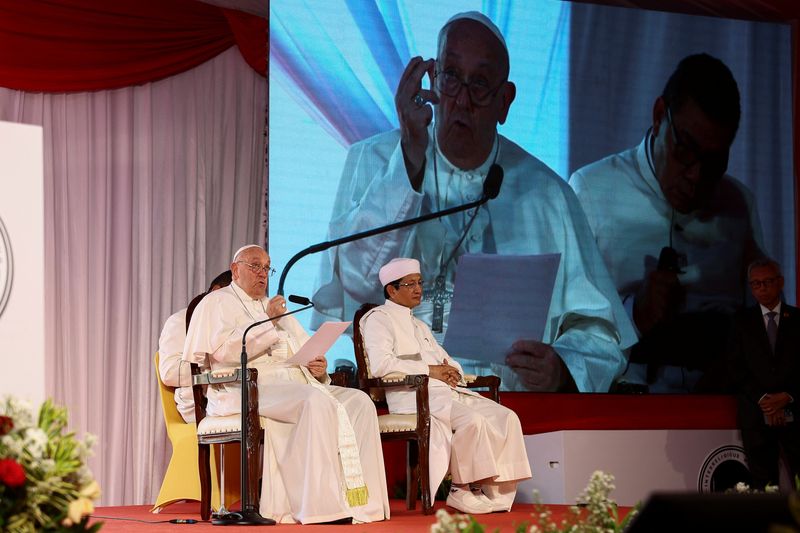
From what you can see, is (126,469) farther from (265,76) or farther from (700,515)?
(700,515)

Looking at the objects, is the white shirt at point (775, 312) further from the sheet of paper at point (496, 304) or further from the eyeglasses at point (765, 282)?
the sheet of paper at point (496, 304)

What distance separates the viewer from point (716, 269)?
24.0 ft

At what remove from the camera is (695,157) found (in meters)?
7.42

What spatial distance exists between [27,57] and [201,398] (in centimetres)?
229

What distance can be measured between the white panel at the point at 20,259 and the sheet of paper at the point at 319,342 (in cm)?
235

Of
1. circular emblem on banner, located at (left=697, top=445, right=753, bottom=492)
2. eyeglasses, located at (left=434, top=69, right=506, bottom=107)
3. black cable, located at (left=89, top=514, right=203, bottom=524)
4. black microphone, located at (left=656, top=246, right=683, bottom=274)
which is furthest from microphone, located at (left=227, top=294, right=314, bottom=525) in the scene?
black microphone, located at (left=656, top=246, right=683, bottom=274)

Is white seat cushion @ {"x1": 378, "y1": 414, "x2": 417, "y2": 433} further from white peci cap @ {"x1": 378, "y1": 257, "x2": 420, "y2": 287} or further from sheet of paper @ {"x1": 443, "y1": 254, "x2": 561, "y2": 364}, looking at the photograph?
sheet of paper @ {"x1": 443, "y1": 254, "x2": 561, "y2": 364}

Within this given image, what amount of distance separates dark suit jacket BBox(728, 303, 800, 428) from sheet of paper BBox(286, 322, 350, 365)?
2717mm

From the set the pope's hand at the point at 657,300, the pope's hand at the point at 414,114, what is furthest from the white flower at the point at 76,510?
the pope's hand at the point at 657,300

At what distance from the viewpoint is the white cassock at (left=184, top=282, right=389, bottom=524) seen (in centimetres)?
480

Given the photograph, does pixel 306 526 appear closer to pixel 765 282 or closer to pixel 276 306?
pixel 276 306

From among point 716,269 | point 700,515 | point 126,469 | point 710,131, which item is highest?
point 710,131

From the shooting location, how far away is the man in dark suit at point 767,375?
6.24 m

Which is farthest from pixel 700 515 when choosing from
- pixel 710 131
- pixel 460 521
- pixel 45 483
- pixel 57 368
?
pixel 710 131
